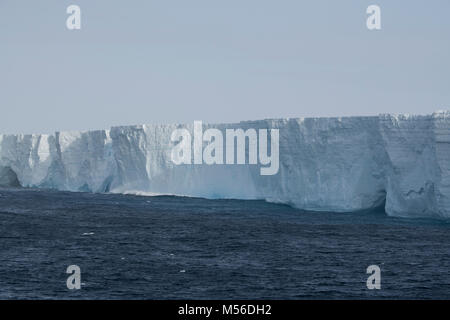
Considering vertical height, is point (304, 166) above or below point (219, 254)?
above

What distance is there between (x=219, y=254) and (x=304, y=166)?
53.1ft

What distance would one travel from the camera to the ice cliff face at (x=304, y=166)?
3369cm

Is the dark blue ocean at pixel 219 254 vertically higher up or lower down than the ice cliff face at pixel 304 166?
lower down

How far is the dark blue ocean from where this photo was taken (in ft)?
61.2

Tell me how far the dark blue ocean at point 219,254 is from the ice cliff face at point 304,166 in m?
1.25

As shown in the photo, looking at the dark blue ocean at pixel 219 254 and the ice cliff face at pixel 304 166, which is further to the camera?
the ice cliff face at pixel 304 166

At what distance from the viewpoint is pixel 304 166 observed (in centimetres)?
3997

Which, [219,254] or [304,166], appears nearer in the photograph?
[219,254]

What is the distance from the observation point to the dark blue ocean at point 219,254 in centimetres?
1864

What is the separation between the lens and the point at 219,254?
24.5 metres

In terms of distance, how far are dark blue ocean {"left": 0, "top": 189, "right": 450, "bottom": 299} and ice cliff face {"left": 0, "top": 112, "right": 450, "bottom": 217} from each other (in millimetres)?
1254
